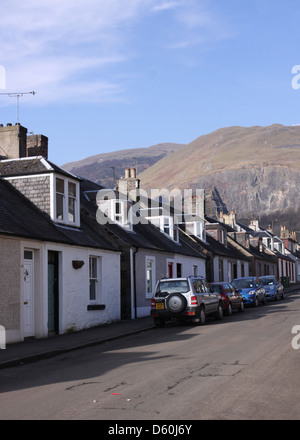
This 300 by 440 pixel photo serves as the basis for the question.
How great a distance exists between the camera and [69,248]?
19.4m

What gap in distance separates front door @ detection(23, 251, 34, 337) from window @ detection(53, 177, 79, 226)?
293 cm

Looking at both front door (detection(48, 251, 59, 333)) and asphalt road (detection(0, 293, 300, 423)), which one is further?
front door (detection(48, 251, 59, 333))

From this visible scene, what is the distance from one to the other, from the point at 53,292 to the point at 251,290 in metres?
16.7

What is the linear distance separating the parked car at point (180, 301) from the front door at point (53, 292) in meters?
3.92

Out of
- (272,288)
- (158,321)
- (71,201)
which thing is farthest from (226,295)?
(272,288)

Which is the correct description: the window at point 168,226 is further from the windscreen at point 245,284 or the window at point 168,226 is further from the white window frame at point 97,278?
the white window frame at point 97,278

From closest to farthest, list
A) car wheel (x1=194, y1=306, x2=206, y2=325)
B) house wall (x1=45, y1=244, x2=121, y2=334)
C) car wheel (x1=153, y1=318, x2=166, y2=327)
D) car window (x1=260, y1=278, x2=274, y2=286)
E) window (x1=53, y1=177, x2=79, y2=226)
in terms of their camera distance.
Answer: house wall (x1=45, y1=244, x2=121, y2=334) < window (x1=53, y1=177, x2=79, y2=226) < car wheel (x1=194, y1=306, x2=206, y2=325) < car wheel (x1=153, y1=318, x2=166, y2=327) < car window (x1=260, y1=278, x2=274, y2=286)

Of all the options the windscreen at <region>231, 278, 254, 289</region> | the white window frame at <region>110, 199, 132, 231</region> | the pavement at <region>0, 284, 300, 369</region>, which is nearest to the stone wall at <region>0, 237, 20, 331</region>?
the pavement at <region>0, 284, 300, 369</region>

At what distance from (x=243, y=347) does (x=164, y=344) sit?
2547mm

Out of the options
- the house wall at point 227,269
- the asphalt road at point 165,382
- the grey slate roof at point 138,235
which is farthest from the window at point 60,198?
Result: the house wall at point 227,269

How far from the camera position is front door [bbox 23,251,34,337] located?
17.2 metres

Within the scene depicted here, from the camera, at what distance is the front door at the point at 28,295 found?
17.2 metres

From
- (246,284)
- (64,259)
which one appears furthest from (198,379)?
(246,284)

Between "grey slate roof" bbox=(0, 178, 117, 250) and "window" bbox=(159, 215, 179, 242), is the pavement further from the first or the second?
"window" bbox=(159, 215, 179, 242)
